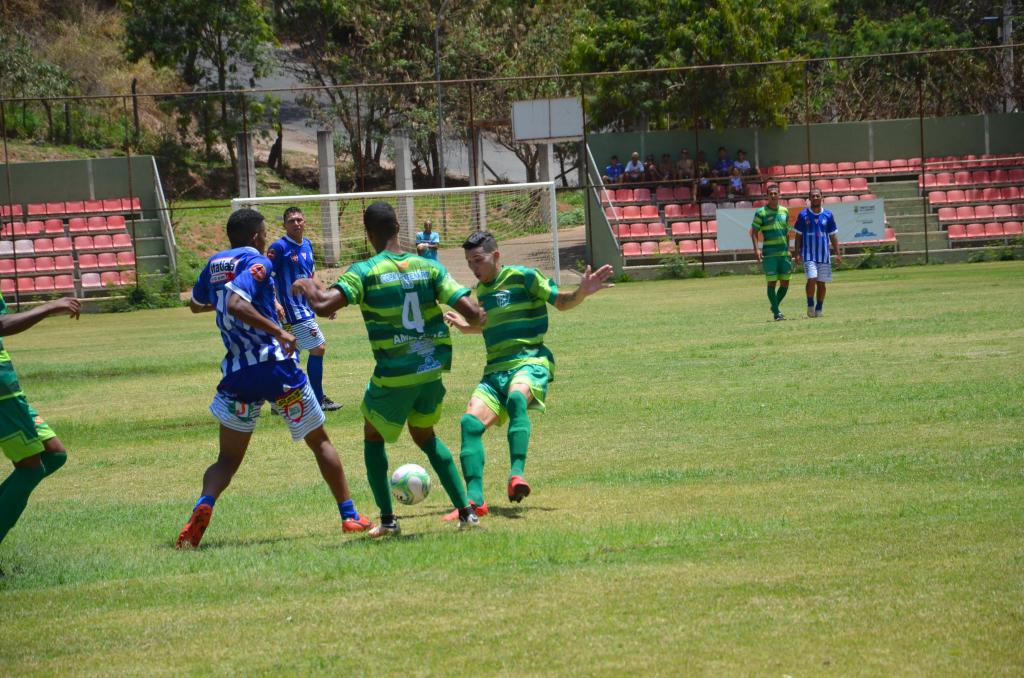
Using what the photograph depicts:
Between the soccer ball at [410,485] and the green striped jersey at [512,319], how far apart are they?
1.02 meters

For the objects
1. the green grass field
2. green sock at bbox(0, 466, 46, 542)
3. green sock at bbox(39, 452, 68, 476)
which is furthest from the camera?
green sock at bbox(39, 452, 68, 476)

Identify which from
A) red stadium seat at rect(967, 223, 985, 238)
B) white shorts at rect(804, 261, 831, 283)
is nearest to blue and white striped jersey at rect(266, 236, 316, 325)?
white shorts at rect(804, 261, 831, 283)

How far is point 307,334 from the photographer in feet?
41.0

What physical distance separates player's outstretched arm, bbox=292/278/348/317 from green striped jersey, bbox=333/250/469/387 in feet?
0.77

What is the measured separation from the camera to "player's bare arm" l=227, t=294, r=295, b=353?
708 cm

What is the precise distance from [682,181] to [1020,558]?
96.7ft

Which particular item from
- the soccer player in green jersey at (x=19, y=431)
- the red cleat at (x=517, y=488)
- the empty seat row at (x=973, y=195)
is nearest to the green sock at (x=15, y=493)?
the soccer player in green jersey at (x=19, y=431)

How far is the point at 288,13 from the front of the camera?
51.6 meters

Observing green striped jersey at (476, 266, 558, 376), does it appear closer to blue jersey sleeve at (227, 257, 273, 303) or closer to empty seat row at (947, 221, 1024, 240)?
blue jersey sleeve at (227, 257, 273, 303)

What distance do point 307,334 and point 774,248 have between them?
377 inches

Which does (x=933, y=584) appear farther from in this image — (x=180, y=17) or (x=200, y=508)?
(x=180, y=17)

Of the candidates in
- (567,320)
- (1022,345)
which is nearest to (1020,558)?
(1022,345)

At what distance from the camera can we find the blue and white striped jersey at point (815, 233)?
63.3 feet

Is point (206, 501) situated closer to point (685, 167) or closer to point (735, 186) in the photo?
point (735, 186)
